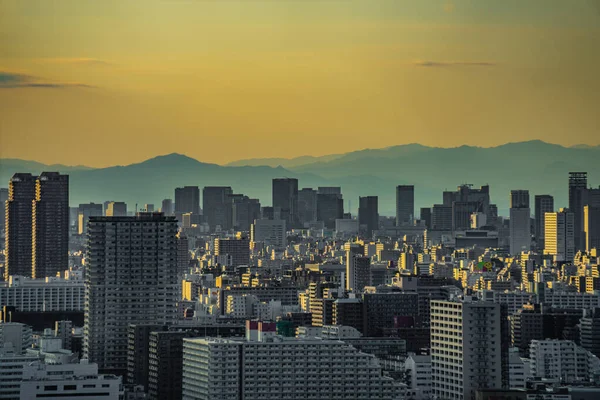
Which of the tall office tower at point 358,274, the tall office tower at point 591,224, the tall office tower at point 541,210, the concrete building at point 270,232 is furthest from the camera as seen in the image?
the concrete building at point 270,232

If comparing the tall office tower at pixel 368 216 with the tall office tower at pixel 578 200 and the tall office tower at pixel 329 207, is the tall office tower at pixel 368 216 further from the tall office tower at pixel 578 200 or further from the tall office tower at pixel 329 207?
the tall office tower at pixel 578 200

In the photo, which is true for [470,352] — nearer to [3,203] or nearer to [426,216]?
[3,203]

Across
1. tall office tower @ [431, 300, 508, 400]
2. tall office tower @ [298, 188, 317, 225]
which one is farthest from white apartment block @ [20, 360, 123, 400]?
tall office tower @ [298, 188, 317, 225]

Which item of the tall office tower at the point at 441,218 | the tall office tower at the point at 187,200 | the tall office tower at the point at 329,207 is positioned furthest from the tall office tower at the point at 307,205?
the tall office tower at the point at 441,218

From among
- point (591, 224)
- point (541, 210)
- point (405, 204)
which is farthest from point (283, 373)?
point (405, 204)

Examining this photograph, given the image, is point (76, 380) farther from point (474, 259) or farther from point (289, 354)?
point (474, 259)

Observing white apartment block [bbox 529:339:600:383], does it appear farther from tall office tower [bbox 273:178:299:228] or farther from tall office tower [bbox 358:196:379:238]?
tall office tower [bbox 358:196:379:238]

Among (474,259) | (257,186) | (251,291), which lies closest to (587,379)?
(251,291)
